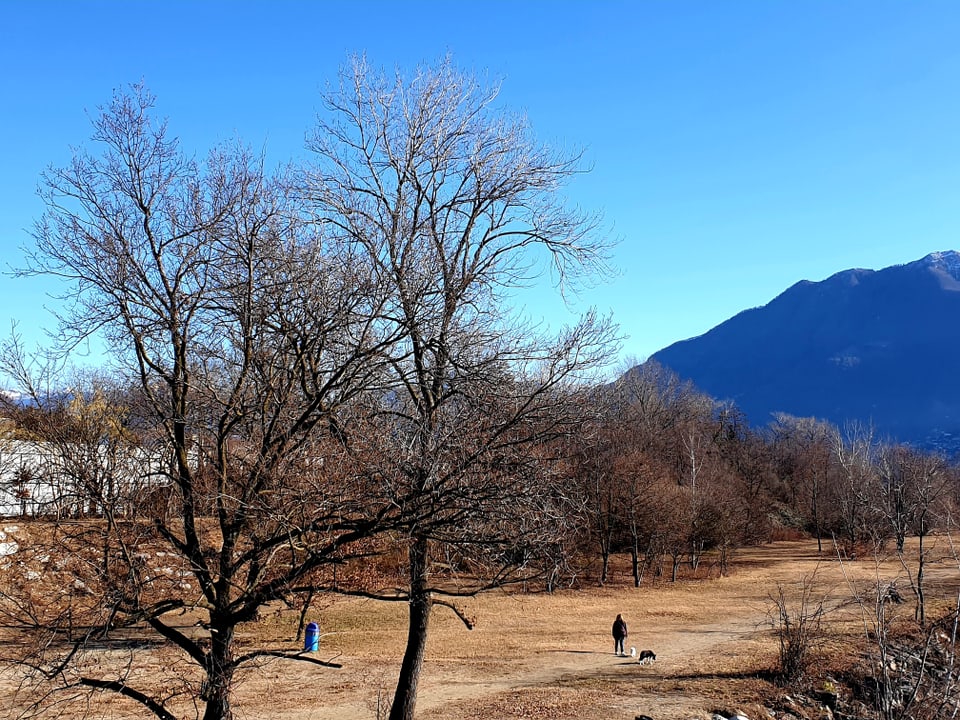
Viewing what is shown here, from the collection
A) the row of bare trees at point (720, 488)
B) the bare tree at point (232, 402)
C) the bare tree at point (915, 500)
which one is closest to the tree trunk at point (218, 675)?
the bare tree at point (232, 402)

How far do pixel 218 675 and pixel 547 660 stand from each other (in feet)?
48.0

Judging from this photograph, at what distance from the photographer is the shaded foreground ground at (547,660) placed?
49.6ft

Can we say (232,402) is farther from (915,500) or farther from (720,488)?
(720,488)

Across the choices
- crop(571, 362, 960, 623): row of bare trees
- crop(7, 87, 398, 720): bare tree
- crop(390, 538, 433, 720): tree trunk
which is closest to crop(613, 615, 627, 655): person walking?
crop(571, 362, 960, 623): row of bare trees

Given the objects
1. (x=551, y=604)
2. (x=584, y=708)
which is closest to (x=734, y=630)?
(x=551, y=604)

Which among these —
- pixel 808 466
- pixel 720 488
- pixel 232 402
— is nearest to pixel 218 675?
pixel 232 402

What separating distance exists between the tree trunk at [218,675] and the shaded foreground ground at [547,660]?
2.13 m

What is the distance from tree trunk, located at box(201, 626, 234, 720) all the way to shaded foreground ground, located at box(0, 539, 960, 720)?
6.97ft

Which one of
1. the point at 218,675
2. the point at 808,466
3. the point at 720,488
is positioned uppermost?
the point at 808,466

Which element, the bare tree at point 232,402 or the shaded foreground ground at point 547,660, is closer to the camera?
the bare tree at point 232,402

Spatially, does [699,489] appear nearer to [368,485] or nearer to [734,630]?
[734,630]

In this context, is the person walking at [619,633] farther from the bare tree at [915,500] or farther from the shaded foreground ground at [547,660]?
the bare tree at [915,500]

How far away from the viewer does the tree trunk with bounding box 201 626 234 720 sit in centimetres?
689

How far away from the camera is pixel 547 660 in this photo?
1991cm
